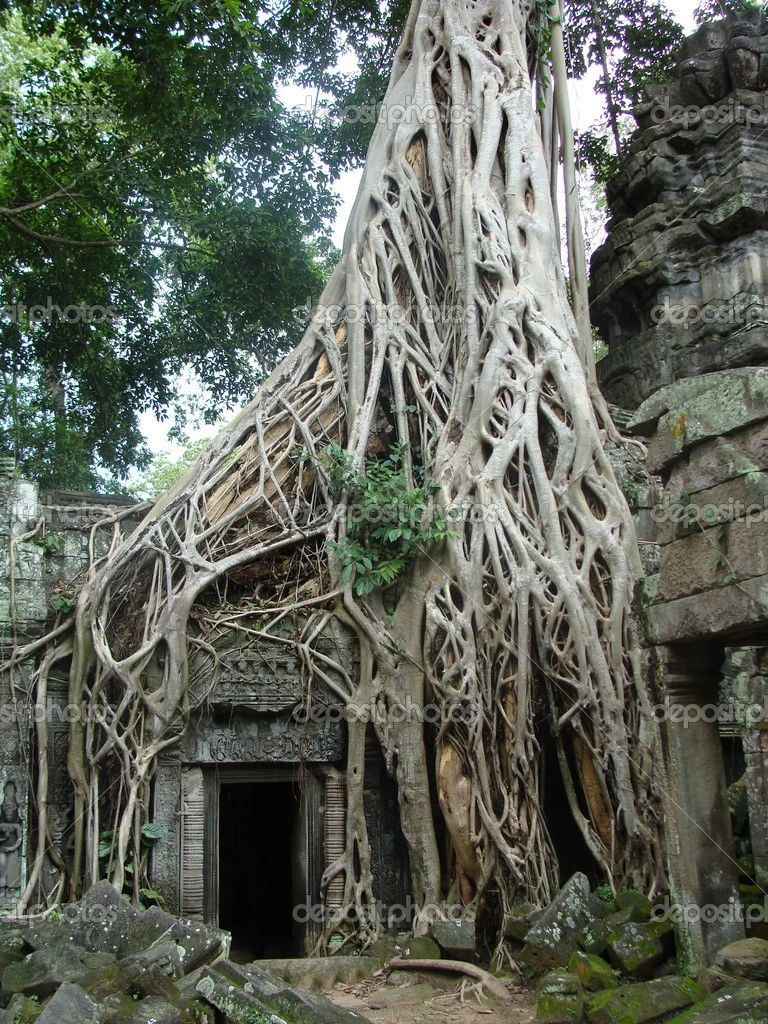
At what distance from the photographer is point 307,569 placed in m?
6.90

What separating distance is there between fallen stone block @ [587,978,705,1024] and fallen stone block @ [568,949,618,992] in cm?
32

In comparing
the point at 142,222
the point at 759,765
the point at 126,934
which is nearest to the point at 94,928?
the point at 126,934

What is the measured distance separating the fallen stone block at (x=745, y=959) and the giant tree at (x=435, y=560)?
1.93 m

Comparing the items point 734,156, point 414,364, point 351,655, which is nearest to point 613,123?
point 734,156

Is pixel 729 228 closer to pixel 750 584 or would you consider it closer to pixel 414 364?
pixel 414 364

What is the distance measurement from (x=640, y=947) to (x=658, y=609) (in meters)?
1.40

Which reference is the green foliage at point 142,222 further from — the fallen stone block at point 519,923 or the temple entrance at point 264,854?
the fallen stone block at point 519,923

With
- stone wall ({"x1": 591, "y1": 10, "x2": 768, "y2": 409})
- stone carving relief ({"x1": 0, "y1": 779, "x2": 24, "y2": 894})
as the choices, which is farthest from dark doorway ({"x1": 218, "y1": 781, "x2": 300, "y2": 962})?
stone wall ({"x1": 591, "y1": 10, "x2": 768, "y2": 409})

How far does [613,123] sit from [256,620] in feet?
28.9

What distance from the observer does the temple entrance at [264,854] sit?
250 inches

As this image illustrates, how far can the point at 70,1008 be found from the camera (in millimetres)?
3166

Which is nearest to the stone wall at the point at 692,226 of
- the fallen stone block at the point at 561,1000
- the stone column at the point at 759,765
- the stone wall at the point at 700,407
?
the stone wall at the point at 700,407

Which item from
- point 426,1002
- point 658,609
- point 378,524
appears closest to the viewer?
point 658,609

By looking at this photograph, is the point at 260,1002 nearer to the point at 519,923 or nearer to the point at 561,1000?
the point at 561,1000
